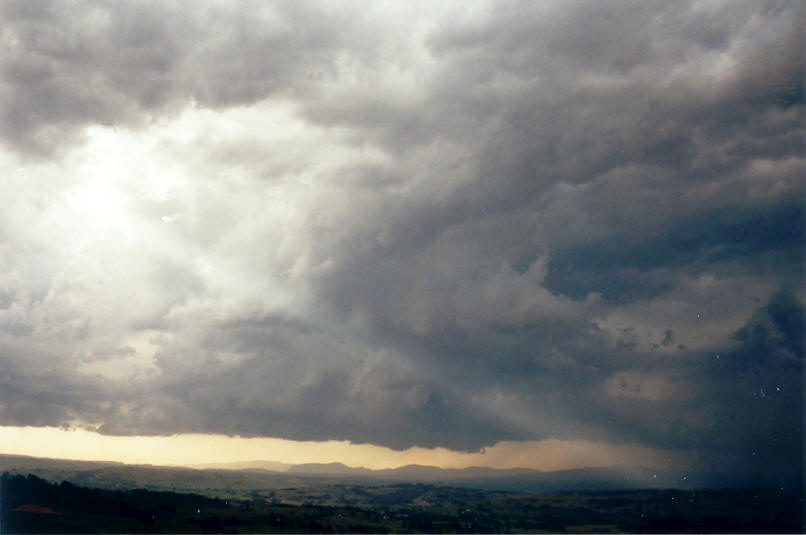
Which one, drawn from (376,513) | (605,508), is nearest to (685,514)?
(605,508)

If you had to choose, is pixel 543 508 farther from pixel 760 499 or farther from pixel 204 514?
pixel 204 514

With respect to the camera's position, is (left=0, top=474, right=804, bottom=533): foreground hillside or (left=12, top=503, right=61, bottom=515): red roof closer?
(left=0, top=474, right=804, bottom=533): foreground hillside

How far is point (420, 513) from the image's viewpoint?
10925 centimetres

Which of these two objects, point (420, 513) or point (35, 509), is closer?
point (35, 509)

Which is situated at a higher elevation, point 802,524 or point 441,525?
point 802,524

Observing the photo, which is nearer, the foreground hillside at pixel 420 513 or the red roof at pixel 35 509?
the foreground hillside at pixel 420 513

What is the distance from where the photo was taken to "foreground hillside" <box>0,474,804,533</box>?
86375mm

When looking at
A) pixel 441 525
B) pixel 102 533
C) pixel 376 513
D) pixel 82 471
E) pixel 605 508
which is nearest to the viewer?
pixel 102 533

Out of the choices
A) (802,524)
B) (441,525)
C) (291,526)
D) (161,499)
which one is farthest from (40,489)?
(802,524)

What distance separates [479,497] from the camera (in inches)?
Answer: 4668

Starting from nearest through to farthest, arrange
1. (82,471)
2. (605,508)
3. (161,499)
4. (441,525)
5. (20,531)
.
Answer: (20,531) → (441,525) → (605,508) → (161,499) → (82,471)

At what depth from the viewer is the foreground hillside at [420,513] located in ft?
283

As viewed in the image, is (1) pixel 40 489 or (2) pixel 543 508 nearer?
(2) pixel 543 508

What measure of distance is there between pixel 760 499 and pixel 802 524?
25446 millimetres
